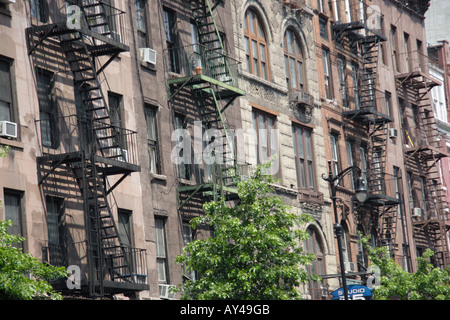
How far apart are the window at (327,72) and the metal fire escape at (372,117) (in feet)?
4.30

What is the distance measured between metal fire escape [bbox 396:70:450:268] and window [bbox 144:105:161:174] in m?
24.2

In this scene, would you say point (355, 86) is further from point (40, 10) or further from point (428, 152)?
point (40, 10)

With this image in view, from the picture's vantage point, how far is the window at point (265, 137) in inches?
1505

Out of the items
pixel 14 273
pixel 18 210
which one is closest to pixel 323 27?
pixel 18 210

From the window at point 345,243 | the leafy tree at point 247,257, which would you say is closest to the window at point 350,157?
the window at point 345,243

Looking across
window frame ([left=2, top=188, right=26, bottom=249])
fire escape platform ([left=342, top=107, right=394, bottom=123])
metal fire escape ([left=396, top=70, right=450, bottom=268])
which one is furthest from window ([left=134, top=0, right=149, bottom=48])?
metal fire escape ([left=396, top=70, right=450, bottom=268])

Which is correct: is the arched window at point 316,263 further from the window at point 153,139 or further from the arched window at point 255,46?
the window at point 153,139

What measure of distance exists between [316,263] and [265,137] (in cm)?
643

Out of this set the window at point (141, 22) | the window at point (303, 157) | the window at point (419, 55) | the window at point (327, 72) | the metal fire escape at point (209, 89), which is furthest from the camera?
the window at point (419, 55)

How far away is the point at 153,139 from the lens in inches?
1233
